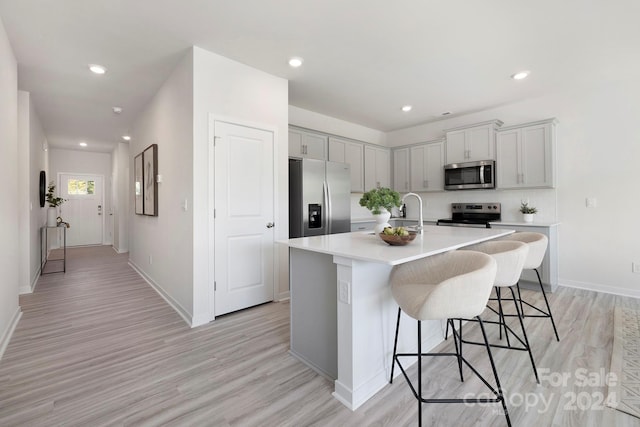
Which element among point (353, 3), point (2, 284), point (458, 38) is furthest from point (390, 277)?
point (2, 284)

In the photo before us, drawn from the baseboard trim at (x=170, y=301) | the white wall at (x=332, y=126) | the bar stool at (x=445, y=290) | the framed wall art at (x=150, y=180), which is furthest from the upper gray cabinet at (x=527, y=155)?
the framed wall art at (x=150, y=180)

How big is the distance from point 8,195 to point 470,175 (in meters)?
5.41

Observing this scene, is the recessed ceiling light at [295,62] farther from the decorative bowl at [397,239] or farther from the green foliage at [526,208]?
the green foliage at [526,208]

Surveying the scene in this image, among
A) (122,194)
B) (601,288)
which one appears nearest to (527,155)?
(601,288)

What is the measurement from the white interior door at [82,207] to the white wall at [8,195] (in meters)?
5.76

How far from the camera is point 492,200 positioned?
14.8ft

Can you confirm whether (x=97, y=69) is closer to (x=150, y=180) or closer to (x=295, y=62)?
(x=150, y=180)

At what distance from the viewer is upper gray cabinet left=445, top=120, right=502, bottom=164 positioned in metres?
4.25

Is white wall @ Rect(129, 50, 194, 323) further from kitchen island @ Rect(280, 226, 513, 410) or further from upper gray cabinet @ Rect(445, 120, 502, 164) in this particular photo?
upper gray cabinet @ Rect(445, 120, 502, 164)

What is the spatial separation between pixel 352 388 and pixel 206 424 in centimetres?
78

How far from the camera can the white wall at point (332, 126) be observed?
4.46 meters

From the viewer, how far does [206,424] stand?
4.85 ft

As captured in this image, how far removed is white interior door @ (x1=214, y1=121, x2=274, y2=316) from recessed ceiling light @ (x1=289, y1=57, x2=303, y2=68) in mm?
745

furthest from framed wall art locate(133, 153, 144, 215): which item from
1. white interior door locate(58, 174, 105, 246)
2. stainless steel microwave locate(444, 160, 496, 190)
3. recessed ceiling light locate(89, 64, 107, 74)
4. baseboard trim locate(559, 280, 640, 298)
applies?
baseboard trim locate(559, 280, 640, 298)
